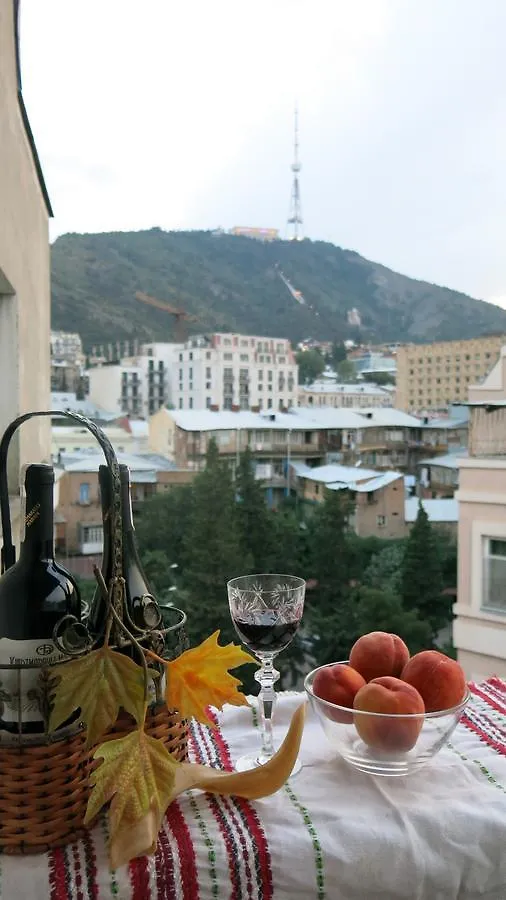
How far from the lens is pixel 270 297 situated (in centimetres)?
781

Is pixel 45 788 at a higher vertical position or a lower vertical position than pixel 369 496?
higher

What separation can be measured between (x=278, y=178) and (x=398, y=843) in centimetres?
893

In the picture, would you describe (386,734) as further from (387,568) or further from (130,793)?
(387,568)

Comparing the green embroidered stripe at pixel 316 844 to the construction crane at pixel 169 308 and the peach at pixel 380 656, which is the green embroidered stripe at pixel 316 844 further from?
the construction crane at pixel 169 308

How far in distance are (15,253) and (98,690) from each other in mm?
801

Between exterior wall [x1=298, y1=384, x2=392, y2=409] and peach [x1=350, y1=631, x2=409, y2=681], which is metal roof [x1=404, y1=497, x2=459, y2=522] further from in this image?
peach [x1=350, y1=631, x2=409, y2=681]

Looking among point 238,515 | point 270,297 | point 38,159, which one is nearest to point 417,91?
point 270,297

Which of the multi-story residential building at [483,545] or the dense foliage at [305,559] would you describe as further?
the dense foliage at [305,559]

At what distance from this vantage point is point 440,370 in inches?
241

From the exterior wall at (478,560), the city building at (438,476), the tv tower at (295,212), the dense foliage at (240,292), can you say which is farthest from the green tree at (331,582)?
the tv tower at (295,212)

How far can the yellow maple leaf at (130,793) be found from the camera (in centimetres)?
34

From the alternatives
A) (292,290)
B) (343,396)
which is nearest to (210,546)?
(343,396)

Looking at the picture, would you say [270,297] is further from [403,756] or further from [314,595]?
[403,756]

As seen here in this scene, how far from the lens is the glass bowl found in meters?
0.42
